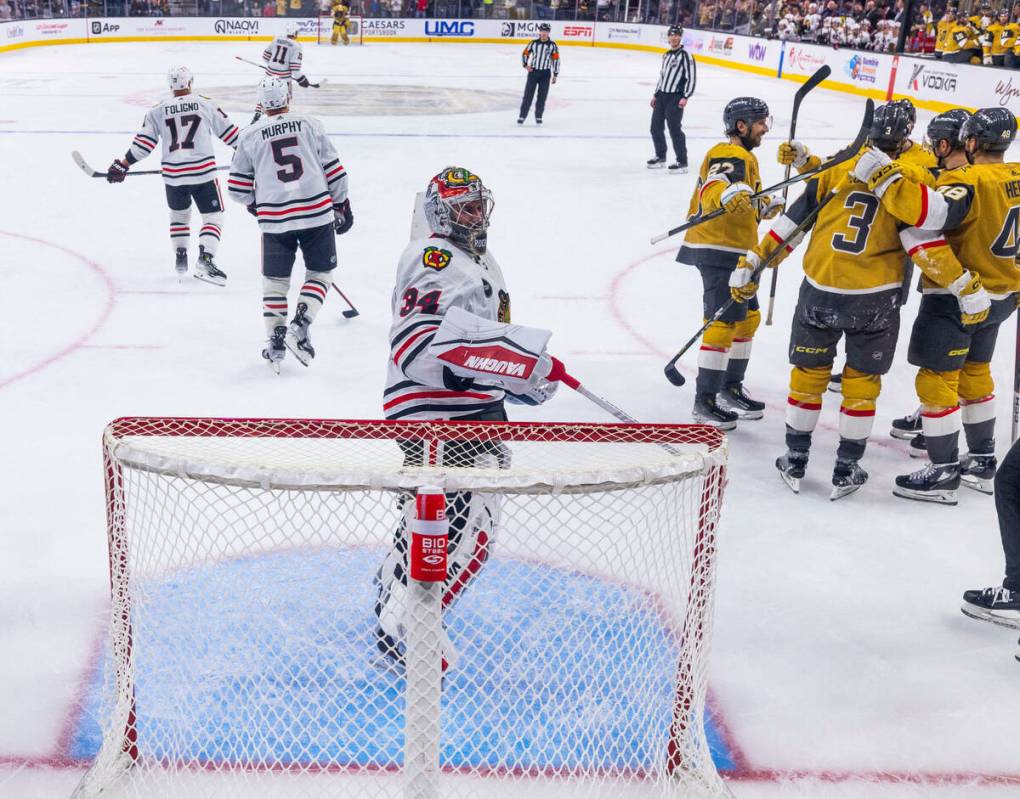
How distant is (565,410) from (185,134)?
293 centimetres

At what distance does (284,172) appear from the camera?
178 inches

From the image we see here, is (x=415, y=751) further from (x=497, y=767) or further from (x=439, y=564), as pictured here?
(x=497, y=767)

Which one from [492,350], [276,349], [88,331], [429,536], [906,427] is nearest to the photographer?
[429,536]

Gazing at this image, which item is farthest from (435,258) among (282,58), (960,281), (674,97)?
(674,97)

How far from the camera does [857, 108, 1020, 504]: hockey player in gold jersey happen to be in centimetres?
329

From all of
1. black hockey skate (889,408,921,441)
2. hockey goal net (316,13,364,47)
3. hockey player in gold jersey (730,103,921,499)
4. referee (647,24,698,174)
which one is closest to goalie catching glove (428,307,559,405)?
hockey player in gold jersey (730,103,921,499)

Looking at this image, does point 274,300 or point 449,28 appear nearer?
point 274,300

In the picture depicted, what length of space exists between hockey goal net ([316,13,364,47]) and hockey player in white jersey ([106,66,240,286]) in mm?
16204

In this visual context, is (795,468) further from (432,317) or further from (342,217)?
(342,217)

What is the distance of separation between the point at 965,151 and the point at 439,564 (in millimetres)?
2748

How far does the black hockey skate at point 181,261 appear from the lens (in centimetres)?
611

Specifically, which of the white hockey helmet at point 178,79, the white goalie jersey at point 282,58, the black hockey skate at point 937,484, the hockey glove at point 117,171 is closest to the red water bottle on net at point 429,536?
the black hockey skate at point 937,484

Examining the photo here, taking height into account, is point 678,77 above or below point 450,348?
above

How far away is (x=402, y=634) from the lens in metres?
2.10
